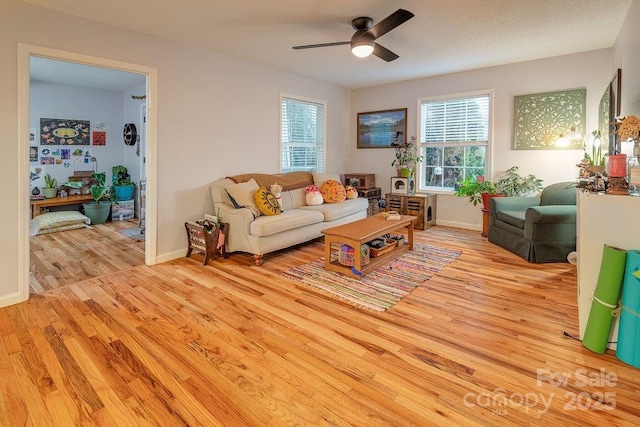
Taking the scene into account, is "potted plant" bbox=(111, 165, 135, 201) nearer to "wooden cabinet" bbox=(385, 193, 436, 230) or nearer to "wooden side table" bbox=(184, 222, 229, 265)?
"wooden side table" bbox=(184, 222, 229, 265)

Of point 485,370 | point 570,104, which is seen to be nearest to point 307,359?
point 485,370

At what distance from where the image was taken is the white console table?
204cm

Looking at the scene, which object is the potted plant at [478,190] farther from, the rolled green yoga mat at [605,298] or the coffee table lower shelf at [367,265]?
the rolled green yoga mat at [605,298]

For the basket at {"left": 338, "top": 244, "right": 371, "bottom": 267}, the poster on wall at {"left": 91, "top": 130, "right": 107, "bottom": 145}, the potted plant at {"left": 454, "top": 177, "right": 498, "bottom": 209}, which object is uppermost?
the poster on wall at {"left": 91, "top": 130, "right": 107, "bottom": 145}

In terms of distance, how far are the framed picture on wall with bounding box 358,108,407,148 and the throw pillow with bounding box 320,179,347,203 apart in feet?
5.44

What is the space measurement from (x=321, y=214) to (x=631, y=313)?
3.20 metres

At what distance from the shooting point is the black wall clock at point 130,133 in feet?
21.7

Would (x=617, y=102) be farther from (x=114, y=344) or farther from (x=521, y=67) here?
(x=114, y=344)

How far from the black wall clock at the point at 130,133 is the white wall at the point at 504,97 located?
4.31 m

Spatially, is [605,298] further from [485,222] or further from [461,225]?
[461,225]

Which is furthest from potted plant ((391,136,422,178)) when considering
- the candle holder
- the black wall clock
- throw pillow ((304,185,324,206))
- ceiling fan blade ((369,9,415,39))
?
the black wall clock

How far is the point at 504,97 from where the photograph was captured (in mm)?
5035

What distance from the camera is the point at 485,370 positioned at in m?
1.94

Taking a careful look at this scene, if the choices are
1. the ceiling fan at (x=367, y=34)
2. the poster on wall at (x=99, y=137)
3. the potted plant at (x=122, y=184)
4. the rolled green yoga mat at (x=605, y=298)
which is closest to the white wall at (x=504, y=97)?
the ceiling fan at (x=367, y=34)
